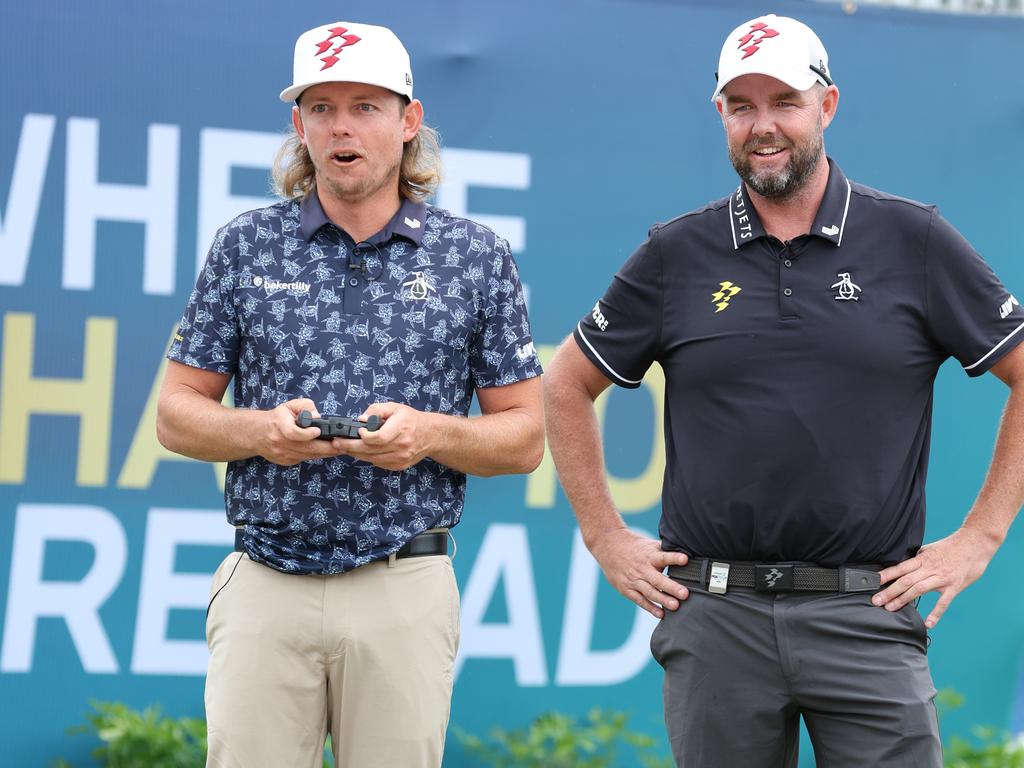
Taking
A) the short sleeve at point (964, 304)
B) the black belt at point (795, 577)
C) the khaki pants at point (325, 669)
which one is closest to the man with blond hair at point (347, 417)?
the khaki pants at point (325, 669)

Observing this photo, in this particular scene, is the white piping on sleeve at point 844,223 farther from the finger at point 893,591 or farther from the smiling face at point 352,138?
the smiling face at point 352,138

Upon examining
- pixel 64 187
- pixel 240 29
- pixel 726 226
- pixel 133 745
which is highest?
pixel 240 29

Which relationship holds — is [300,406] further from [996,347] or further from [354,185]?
[996,347]

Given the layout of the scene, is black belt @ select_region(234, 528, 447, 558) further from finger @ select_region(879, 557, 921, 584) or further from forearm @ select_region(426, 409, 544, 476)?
finger @ select_region(879, 557, 921, 584)

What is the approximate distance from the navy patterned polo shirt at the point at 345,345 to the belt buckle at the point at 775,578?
0.63 metres

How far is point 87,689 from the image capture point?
4.07m

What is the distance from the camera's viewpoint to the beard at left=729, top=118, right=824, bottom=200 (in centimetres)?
279

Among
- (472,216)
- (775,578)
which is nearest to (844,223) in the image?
(775,578)

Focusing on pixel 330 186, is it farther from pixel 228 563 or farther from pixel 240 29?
pixel 240 29

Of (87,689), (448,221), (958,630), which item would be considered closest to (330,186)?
(448,221)

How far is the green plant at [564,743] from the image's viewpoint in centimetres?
425

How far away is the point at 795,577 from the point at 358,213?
1133mm

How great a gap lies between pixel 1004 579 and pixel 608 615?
1.32m

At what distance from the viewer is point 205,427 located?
274 centimetres
